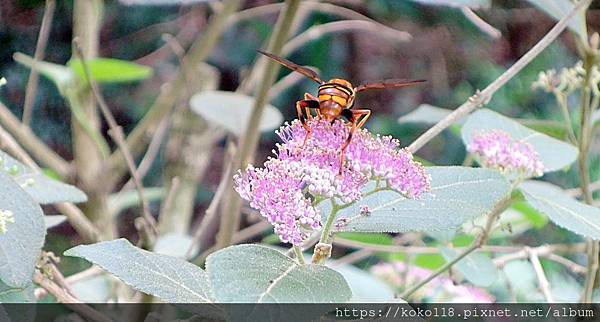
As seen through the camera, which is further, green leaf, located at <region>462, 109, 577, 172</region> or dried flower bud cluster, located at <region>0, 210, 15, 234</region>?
green leaf, located at <region>462, 109, 577, 172</region>

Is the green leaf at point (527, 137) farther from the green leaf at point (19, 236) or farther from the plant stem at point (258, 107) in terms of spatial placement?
the green leaf at point (19, 236)

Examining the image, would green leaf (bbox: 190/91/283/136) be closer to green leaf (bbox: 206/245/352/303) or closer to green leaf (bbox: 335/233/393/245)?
green leaf (bbox: 335/233/393/245)

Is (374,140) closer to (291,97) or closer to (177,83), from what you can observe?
(177,83)

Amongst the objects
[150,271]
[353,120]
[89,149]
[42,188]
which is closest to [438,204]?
[353,120]

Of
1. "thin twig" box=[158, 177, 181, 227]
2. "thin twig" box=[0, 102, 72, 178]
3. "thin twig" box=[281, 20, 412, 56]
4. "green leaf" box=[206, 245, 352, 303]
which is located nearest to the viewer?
"green leaf" box=[206, 245, 352, 303]

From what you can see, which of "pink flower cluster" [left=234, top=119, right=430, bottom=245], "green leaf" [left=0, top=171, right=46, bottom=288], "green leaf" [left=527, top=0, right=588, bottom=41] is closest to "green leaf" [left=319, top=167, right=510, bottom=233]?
"pink flower cluster" [left=234, top=119, right=430, bottom=245]
